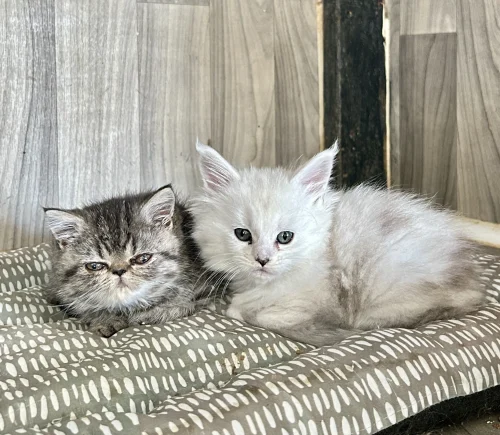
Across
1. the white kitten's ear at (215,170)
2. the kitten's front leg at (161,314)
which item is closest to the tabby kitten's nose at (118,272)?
the kitten's front leg at (161,314)

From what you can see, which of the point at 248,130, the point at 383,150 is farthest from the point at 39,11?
the point at 383,150

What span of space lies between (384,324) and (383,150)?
103 centimetres

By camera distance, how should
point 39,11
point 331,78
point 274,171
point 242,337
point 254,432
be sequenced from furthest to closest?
point 331,78, point 39,11, point 274,171, point 242,337, point 254,432

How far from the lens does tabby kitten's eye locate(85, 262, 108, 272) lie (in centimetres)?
178

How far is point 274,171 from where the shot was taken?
190 cm

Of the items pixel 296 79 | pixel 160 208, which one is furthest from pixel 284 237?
pixel 296 79

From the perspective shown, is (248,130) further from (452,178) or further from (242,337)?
(242,337)

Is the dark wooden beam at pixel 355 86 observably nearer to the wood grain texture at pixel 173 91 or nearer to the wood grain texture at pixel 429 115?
the wood grain texture at pixel 429 115

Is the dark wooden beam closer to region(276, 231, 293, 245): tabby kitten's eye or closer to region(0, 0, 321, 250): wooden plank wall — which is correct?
region(0, 0, 321, 250): wooden plank wall

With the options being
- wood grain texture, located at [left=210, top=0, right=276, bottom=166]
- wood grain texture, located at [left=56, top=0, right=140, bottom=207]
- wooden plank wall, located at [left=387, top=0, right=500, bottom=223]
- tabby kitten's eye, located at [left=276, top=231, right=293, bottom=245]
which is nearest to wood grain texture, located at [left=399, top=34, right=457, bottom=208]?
wooden plank wall, located at [left=387, top=0, right=500, bottom=223]

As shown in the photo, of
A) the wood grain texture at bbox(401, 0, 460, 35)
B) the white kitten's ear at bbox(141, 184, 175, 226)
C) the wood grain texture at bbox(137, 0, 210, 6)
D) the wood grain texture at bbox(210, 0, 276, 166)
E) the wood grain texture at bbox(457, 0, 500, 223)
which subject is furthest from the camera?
the wood grain texture at bbox(210, 0, 276, 166)

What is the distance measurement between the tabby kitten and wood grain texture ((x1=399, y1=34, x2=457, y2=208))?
40.3 inches

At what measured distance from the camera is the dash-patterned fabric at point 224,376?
1.28 metres

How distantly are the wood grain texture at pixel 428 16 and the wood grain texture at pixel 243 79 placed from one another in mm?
493
